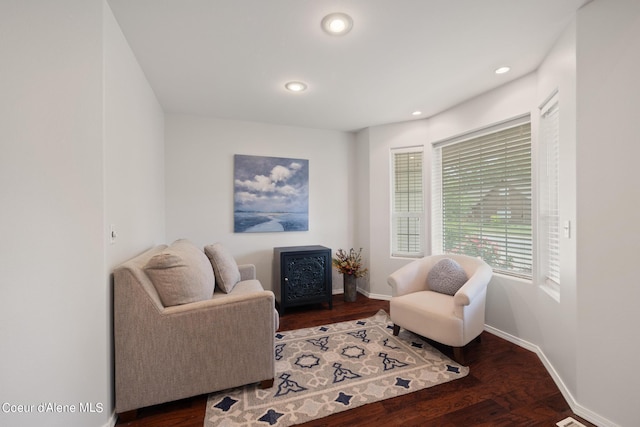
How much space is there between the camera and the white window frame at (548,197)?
7.01 feet

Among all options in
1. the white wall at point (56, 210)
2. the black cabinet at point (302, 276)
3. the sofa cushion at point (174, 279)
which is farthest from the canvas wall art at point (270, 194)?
the white wall at point (56, 210)

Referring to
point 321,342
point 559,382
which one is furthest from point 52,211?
point 559,382

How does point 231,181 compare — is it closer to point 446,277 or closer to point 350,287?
point 350,287

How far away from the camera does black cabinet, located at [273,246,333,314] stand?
10.7 feet

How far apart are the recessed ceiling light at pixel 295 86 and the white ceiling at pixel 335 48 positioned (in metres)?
0.06

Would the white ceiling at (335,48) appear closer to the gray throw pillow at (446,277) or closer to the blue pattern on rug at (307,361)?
the gray throw pillow at (446,277)

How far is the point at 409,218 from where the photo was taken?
12.1 feet

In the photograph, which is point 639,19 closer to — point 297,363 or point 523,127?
point 523,127

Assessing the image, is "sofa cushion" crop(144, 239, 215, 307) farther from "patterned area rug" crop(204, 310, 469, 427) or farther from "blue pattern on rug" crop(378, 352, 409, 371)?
"blue pattern on rug" crop(378, 352, 409, 371)

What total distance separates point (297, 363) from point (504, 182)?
8.48ft

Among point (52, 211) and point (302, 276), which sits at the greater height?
point (52, 211)

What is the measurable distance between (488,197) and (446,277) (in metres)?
0.98

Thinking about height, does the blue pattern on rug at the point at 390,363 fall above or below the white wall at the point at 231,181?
below

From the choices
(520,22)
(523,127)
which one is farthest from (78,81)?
(523,127)
